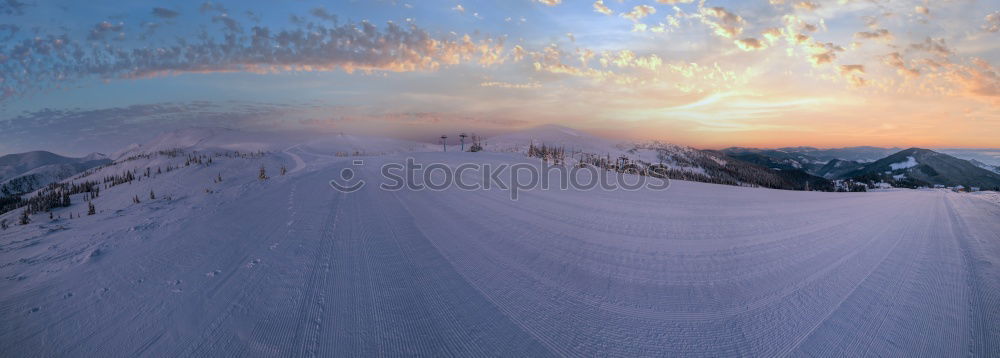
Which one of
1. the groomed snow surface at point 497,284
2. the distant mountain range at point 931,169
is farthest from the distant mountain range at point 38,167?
the distant mountain range at point 931,169

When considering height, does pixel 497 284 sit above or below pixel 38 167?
above

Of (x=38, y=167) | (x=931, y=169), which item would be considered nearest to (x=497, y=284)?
(x=38, y=167)

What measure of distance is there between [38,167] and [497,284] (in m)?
87.9

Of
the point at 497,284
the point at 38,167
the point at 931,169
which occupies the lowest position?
the point at 38,167

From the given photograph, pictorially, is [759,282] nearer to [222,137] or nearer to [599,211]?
[599,211]

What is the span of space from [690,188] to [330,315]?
959cm

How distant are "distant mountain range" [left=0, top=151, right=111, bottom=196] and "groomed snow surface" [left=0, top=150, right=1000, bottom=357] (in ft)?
158

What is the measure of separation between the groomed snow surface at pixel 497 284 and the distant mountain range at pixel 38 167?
4824cm

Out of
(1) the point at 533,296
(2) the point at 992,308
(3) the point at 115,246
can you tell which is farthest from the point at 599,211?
(3) the point at 115,246

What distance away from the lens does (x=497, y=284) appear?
11.6 feet

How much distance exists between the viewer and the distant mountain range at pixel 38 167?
38634mm

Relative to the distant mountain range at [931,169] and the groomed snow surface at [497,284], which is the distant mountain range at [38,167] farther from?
the distant mountain range at [931,169]

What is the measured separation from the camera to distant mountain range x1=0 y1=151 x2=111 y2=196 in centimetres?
3863

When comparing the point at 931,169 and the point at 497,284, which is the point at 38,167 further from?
the point at 931,169
